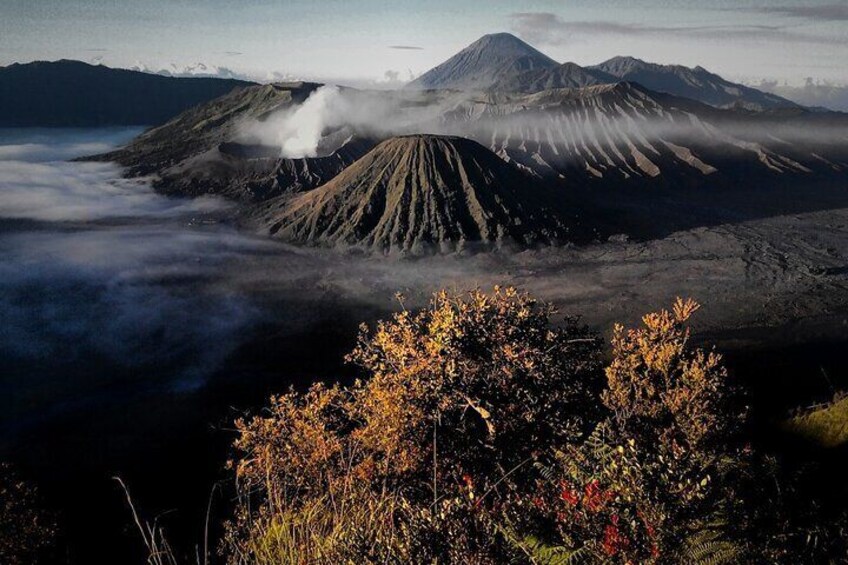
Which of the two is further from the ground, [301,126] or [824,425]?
[301,126]

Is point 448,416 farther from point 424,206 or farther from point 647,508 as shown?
point 424,206

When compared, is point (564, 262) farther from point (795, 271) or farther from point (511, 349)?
point (511, 349)

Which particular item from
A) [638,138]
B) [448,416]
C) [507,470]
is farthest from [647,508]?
[638,138]

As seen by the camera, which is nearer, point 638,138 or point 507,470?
point 507,470

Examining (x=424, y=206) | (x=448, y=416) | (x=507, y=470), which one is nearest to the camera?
(x=507, y=470)

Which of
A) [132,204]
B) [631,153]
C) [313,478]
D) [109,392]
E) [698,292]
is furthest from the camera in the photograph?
[631,153]

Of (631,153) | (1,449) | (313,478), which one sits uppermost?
(631,153)

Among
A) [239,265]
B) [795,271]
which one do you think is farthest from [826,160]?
[239,265]

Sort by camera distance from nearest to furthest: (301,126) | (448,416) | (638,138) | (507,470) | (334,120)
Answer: (507,470) < (448,416) < (638,138) < (301,126) < (334,120)
